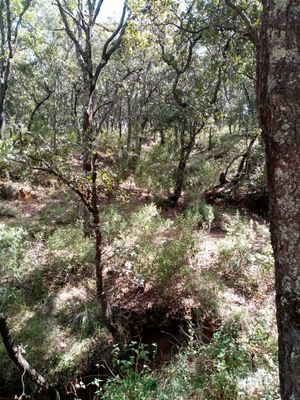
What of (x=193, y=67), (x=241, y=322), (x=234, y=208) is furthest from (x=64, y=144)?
(x=193, y=67)

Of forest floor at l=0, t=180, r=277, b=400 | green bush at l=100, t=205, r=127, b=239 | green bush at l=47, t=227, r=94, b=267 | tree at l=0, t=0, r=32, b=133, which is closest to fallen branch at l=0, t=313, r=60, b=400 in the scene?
forest floor at l=0, t=180, r=277, b=400

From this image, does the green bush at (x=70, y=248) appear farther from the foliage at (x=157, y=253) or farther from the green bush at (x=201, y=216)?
the green bush at (x=201, y=216)

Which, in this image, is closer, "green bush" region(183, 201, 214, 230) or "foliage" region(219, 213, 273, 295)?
"foliage" region(219, 213, 273, 295)

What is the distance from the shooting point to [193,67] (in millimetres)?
12734

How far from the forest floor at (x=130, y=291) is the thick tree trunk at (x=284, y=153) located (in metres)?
3.41

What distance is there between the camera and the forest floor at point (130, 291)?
5973 millimetres

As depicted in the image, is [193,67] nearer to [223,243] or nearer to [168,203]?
[168,203]

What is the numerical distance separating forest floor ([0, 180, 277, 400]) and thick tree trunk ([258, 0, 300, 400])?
3.41 m

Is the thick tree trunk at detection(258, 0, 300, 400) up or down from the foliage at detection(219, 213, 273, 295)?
up

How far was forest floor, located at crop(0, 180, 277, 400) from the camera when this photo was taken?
5973mm

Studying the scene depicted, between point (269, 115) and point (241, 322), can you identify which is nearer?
point (269, 115)

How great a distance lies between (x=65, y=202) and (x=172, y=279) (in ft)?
20.8

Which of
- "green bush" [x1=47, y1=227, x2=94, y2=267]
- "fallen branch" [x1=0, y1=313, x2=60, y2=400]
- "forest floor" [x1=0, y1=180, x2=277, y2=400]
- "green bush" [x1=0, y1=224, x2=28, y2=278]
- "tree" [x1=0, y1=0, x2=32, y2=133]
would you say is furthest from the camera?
"tree" [x1=0, y1=0, x2=32, y2=133]

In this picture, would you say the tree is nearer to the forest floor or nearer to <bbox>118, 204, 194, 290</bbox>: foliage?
the forest floor
